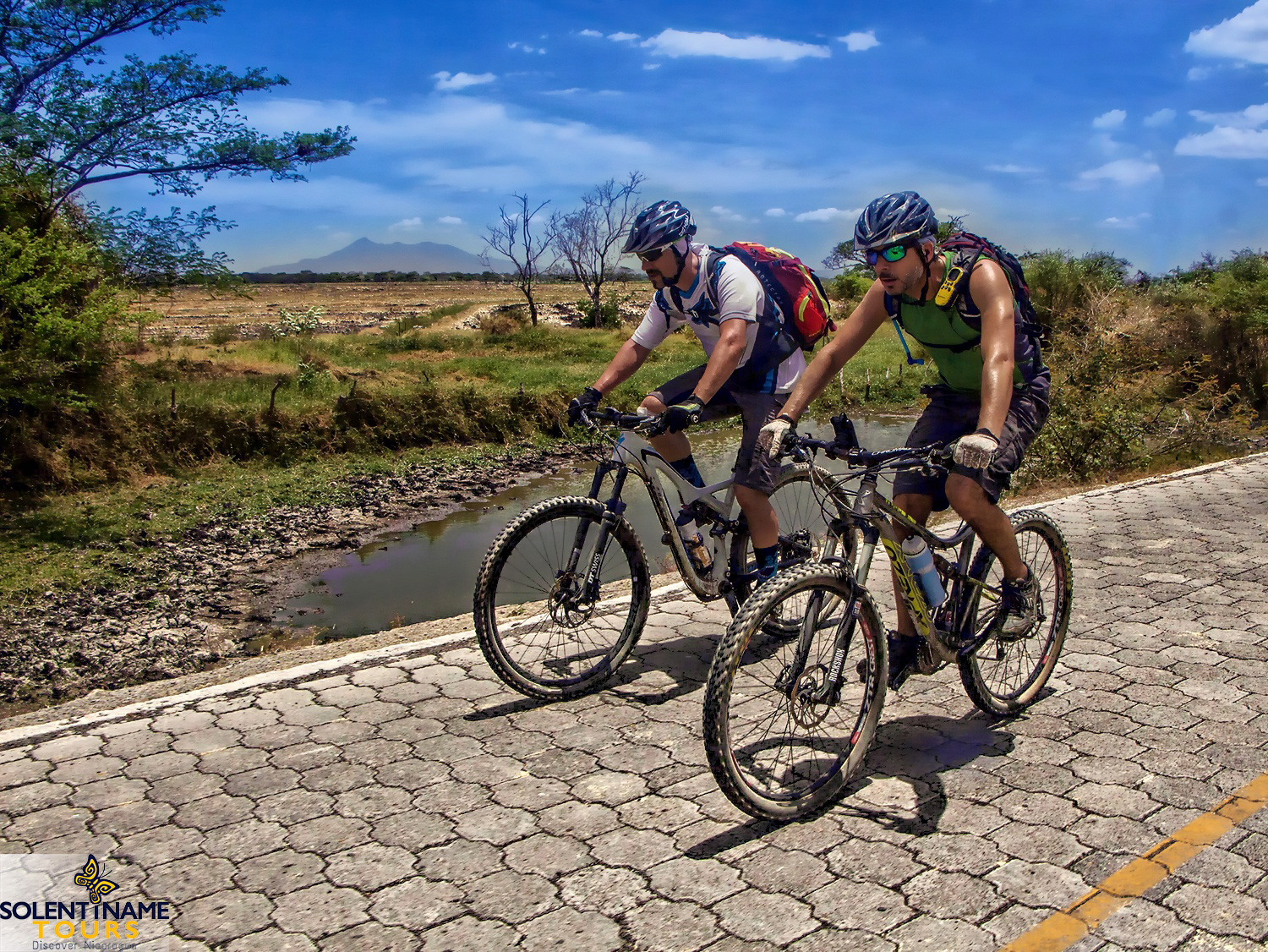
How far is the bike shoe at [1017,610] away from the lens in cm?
420

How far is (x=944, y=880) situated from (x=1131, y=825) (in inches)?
32.0

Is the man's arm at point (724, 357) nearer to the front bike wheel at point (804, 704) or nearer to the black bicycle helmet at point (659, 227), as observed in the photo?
the black bicycle helmet at point (659, 227)

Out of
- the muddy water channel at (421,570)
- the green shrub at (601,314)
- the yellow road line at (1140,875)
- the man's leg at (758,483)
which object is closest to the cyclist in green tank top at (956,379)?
the man's leg at (758,483)

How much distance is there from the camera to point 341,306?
6519 cm

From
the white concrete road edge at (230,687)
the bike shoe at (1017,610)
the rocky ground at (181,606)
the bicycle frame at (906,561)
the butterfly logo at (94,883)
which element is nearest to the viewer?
the butterfly logo at (94,883)

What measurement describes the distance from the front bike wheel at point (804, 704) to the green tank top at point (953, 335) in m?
1.14

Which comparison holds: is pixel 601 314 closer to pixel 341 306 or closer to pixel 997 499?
pixel 341 306

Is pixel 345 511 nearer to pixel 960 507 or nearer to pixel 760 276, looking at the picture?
pixel 760 276

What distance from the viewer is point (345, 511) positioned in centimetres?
1450

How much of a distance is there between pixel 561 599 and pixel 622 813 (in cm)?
129

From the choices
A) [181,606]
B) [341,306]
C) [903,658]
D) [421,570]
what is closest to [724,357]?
[903,658]

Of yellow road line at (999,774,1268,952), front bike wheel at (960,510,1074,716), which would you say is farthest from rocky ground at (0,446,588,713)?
yellow road line at (999,774,1268,952)

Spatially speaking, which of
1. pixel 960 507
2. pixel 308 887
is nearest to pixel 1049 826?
pixel 960 507

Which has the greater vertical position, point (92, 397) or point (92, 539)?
point (92, 397)
